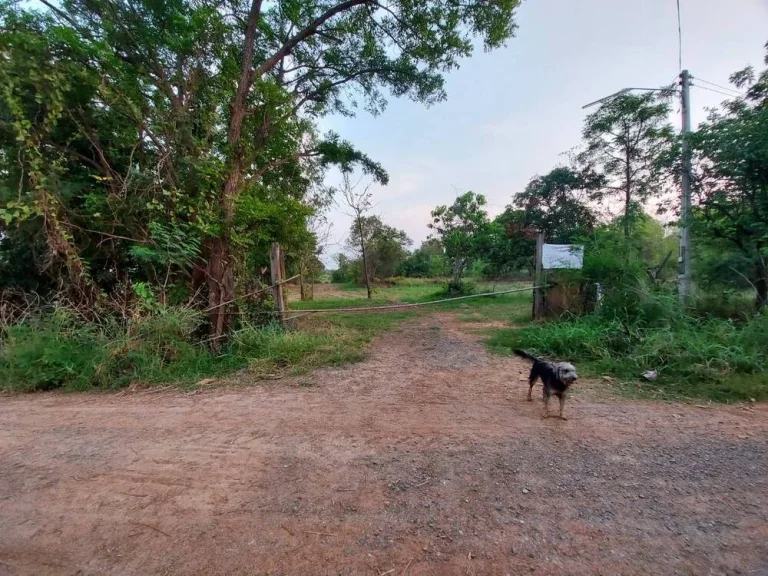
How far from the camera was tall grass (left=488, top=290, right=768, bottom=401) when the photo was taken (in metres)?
3.70

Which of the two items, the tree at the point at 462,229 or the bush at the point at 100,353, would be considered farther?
the tree at the point at 462,229

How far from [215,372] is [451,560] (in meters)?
3.99

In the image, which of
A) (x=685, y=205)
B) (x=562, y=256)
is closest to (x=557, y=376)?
(x=562, y=256)

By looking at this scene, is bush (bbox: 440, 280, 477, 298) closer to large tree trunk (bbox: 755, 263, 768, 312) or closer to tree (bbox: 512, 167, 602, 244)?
tree (bbox: 512, 167, 602, 244)

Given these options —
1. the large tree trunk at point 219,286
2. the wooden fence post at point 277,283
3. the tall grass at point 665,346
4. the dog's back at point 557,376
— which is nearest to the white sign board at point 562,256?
the tall grass at point 665,346

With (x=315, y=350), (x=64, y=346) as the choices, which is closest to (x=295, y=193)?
(x=315, y=350)

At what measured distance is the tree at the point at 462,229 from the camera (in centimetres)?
1410

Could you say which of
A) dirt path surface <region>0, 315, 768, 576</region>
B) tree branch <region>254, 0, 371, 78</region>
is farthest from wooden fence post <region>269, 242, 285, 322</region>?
tree branch <region>254, 0, 371, 78</region>

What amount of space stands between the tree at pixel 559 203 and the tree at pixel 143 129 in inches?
462

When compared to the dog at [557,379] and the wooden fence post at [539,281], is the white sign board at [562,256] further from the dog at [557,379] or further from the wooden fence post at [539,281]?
the dog at [557,379]

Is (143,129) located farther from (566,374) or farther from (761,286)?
(761,286)

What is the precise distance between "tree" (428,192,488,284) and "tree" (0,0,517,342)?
7.91m

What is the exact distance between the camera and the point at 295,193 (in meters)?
8.95

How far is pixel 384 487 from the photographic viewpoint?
213cm
